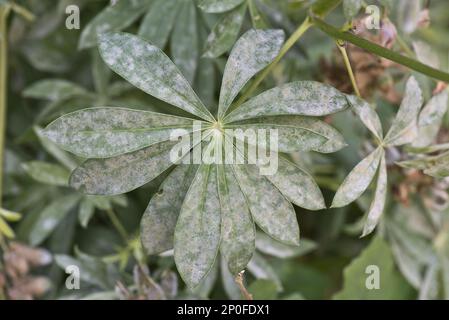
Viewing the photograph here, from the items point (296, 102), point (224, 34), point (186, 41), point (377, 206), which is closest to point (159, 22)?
point (186, 41)

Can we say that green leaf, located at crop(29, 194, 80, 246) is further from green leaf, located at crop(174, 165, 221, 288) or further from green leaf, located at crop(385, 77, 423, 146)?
green leaf, located at crop(385, 77, 423, 146)

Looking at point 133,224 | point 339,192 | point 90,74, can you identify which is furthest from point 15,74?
point 339,192

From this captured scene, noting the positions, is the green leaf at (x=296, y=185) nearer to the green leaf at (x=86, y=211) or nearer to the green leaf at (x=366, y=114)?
the green leaf at (x=366, y=114)

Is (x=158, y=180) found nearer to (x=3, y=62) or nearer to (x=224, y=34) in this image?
(x=224, y=34)

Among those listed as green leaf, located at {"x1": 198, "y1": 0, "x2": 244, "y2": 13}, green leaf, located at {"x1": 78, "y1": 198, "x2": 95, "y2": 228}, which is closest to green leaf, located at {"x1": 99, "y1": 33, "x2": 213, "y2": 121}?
green leaf, located at {"x1": 198, "y1": 0, "x2": 244, "y2": 13}

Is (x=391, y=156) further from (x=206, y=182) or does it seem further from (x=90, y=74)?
(x=90, y=74)

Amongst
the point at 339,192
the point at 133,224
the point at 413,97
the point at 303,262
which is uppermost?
the point at 413,97
